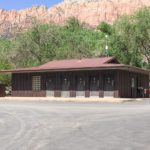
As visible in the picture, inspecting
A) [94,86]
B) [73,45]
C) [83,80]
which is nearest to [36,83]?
[83,80]

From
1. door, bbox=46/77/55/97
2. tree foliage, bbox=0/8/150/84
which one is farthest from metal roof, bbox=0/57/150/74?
tree foliage, bbox=0/8/150/84

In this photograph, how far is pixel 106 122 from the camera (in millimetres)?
16109

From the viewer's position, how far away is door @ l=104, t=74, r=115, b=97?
129 ft

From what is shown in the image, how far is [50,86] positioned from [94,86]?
509 cm

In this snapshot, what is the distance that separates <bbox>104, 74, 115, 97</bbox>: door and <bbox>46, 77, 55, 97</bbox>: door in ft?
19.0

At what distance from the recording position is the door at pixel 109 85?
39341 millimetres

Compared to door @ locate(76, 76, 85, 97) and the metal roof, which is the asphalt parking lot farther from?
door @ locate(76, 76, 85, 97)

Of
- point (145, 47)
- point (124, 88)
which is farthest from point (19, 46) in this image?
point (124, 88)

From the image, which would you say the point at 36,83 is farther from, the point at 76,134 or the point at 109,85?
the point at 76,134

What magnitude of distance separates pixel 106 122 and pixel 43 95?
28.4 metres

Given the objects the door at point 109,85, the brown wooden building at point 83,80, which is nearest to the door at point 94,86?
the brown wooden building at point 83,80

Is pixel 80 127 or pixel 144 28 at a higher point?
pixel 144 28

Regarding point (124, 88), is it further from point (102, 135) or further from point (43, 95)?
point (102, 135)

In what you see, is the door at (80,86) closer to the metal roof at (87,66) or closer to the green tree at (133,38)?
the metal roof at (87,66)
